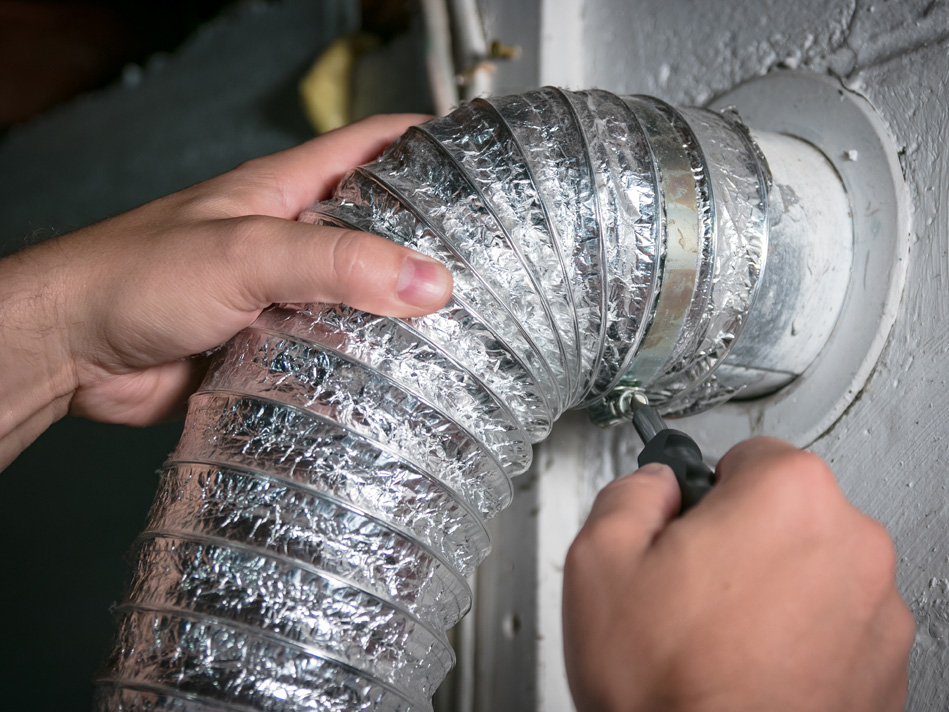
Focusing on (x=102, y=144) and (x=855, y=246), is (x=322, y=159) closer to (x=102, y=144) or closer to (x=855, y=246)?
(x=855, y=246)

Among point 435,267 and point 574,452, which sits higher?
point 435,267

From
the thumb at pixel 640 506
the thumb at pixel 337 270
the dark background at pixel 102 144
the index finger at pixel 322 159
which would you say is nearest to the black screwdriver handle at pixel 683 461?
the thumb at pixel 640 506

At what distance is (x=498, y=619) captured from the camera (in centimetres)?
89

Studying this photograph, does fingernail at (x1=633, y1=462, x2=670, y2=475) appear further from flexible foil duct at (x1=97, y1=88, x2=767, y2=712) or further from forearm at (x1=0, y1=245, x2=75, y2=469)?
forearm at (x1=0, y1=245, x2=75, y2=469)

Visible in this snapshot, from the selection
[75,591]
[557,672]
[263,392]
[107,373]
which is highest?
[263,392]

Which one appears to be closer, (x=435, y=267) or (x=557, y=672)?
(x=435, y=267)

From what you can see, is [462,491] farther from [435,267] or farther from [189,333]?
[189,333]

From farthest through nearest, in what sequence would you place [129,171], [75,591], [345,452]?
[129,171], [75,591], [345,452]

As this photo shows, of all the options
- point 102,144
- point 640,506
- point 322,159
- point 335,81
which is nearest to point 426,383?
point 640,506

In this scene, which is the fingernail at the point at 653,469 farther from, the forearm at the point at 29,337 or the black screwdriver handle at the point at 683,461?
the forearm at the point at 29,337

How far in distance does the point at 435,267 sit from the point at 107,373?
42 centimetres

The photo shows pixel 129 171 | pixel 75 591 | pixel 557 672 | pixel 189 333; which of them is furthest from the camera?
pixel 129 171

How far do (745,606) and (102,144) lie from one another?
1.92 metres

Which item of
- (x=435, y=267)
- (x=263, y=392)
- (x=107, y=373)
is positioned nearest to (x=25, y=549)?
(x=107, y=373)
